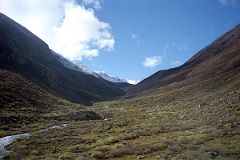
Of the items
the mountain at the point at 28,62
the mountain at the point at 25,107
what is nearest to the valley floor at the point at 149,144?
the mountain at the point at 25,107

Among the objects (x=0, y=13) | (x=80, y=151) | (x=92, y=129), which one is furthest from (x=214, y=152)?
(x=0, y=13)

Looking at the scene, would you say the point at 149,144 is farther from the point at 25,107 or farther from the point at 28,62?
the point at 28,62

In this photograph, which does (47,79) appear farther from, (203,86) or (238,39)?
(238,39)

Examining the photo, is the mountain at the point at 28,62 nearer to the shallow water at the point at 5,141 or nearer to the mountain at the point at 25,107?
the mountain at the point at 25,107

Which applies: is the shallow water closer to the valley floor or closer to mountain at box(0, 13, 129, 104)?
the valley floor

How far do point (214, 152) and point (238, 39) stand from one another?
153 m

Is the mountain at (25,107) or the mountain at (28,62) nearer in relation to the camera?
the mountain at (25,107)

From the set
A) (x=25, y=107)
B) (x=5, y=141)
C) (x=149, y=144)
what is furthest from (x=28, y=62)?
(x=149, y=144)

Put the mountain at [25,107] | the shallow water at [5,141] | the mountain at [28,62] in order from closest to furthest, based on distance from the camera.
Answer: the shallow water at [5,141] → the mountain at [25,107] → the mountain at [28,62]

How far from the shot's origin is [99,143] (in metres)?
44.7

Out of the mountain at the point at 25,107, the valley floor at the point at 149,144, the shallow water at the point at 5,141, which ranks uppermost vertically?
the mountain at the point at 25,107

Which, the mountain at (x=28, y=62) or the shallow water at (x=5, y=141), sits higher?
the mountain at (x=28, y=62)

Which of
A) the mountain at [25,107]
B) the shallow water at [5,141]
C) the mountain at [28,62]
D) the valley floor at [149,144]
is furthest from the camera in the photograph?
the mountain at [28,62]

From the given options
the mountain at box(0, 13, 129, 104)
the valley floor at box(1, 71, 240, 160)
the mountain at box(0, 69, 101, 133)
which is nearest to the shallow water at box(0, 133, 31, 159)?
the valley floor at box(1, 71, 240, 160)
